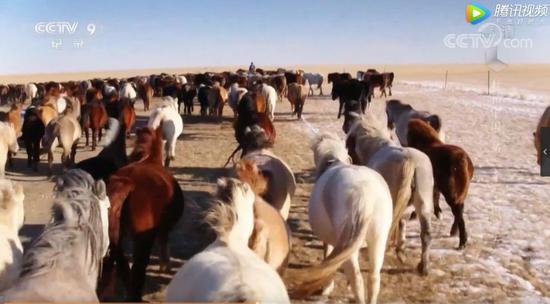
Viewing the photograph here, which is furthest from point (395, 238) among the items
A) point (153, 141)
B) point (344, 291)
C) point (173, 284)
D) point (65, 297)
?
point (65, 297)

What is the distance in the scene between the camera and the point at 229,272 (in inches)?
73.7

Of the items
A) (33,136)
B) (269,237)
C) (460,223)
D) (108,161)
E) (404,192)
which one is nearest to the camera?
(269,237)

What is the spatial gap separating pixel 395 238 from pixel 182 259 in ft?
7.41

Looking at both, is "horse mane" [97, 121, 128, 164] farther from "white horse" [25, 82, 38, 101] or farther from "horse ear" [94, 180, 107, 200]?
"white horse" [25, 82, 38, 101]

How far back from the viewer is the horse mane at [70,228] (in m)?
2.13

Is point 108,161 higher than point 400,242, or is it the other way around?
point 108,161

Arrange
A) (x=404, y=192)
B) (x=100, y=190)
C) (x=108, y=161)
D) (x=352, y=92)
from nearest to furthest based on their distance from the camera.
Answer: (x=100, y=190) < (x=404, y=192) < (x=108, y=161) < (x=352, y=92)

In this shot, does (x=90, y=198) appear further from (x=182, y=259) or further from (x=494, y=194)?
(x=494, y=194)

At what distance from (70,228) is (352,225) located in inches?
70.1

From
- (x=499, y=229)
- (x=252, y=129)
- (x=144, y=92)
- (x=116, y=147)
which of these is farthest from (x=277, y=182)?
(x=144, y=92)

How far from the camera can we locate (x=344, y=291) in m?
3.89

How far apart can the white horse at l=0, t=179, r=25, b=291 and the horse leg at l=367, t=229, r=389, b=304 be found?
2.24 m

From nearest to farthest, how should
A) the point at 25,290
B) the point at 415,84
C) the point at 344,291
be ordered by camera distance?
the point at 25,290 < the point at 344,291 < the point at 415,84

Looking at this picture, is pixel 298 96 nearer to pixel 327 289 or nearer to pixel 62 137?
pixel 62 137
